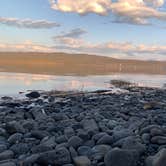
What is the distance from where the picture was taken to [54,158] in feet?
23.1

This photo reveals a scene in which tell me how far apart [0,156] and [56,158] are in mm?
1084

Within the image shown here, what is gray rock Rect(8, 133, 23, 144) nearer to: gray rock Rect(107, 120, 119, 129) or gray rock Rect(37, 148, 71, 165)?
gray rock Rect(37, 148, 71, 165)

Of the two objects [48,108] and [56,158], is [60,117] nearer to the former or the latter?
[48,108]

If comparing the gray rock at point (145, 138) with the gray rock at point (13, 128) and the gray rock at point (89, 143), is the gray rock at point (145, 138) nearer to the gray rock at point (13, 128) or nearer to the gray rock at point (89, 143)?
the gray rock at point (89, 143)

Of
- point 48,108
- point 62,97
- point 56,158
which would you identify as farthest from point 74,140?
point 62,97

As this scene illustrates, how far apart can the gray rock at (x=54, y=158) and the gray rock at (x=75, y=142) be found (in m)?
0.80

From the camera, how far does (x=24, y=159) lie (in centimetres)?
721

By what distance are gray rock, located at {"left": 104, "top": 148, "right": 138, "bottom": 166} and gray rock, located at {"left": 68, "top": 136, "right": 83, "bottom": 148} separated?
1.26m

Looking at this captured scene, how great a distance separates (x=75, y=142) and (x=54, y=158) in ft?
3.66

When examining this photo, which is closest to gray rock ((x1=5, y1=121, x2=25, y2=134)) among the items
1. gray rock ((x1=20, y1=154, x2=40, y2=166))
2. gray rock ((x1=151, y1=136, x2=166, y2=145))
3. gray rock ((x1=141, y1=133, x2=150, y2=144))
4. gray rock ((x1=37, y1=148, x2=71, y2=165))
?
gray rock ((x1=20, y1=154, x2=40, y2=166))

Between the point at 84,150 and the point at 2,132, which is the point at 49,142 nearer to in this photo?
the point at 84,150

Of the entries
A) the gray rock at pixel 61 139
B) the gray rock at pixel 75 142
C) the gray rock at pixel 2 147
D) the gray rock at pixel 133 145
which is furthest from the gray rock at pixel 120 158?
the gray rock at pixel 2 147

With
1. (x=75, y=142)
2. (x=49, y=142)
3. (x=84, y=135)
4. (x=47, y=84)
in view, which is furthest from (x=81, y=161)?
(x=47, y=84)

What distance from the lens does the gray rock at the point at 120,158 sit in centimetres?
664
